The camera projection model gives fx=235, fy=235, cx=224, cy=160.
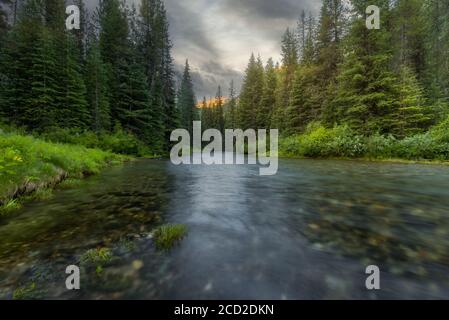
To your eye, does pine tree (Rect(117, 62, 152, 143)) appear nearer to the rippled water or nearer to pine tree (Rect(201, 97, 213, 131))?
the rippled water

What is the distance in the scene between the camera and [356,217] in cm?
495

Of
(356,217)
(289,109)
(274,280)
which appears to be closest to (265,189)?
(356,217)

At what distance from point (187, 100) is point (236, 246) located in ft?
178

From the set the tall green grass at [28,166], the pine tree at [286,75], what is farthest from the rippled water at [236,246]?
the pine tree at [286,75]

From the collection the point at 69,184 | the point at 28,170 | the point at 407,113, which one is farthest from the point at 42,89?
the point at 407,113

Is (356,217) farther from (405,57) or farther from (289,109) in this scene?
(405,57)

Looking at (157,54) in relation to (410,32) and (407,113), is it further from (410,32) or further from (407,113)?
(410,32)

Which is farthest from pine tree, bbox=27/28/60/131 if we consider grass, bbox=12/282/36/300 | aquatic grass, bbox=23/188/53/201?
grass, bbox=12/282/36/300


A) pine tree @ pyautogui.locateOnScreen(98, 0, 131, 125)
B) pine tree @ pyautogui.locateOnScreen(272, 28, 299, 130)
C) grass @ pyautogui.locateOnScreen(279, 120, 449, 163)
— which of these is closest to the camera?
grass @ pyautogui.locateOnScreen(279, 120, 449, 163)

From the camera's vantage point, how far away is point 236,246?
3689 mm

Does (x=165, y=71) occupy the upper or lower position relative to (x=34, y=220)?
Answer: upper

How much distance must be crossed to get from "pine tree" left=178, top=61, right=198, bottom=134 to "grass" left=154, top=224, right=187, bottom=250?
164ft

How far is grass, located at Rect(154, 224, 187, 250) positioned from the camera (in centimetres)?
363

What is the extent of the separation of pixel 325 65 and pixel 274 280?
32.8 meters
